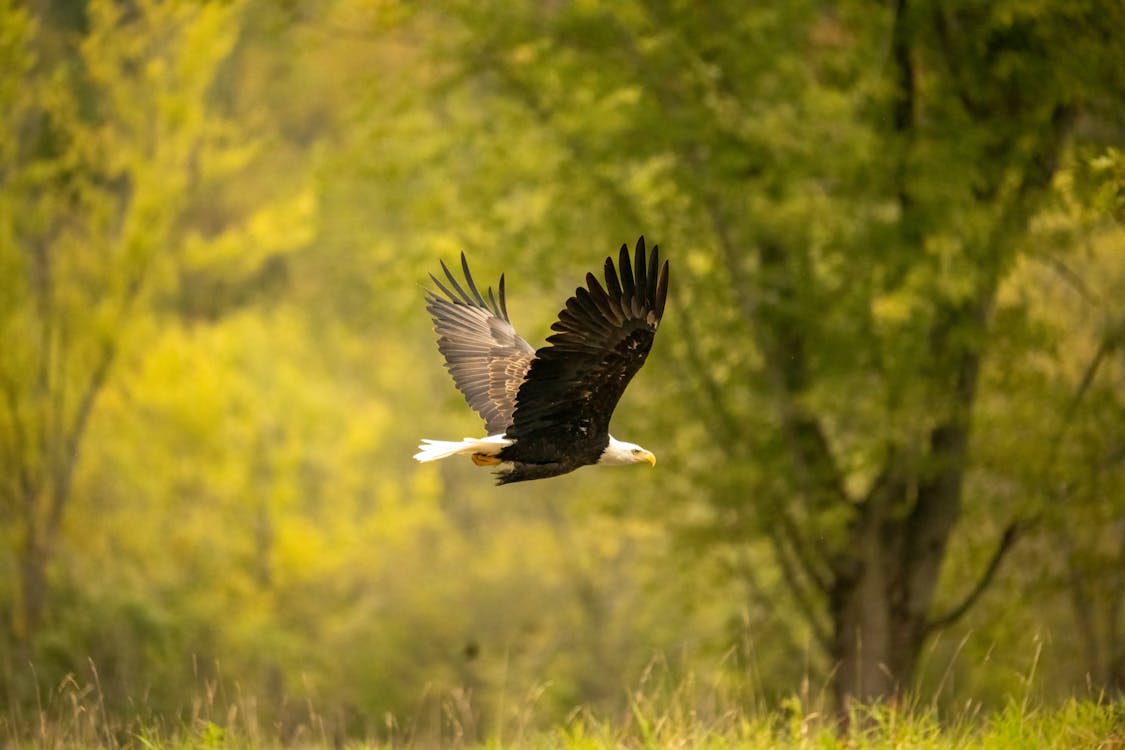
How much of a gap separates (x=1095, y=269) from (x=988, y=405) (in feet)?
9.73

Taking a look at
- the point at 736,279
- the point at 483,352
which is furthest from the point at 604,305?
the point at 736,279

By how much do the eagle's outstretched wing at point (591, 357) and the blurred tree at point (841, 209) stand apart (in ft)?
11.1

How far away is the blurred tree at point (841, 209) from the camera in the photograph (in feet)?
32.9

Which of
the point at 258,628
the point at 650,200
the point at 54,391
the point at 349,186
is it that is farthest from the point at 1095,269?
the point at 349,186

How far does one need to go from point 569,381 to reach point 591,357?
20cm

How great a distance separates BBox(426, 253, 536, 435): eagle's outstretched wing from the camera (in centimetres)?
760

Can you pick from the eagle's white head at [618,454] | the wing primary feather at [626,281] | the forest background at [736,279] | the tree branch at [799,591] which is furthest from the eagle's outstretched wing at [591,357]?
the tree branch at [799,591]

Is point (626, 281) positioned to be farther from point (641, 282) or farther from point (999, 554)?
point (999, 554)

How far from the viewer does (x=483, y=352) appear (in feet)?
25.7

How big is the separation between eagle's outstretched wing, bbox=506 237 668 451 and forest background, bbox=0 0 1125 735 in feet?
3.69

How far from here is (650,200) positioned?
10.9m

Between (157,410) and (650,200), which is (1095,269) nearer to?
(650,200)

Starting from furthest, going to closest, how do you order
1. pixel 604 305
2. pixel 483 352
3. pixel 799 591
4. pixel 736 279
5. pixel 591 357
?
pixel 799 591
pixel 736 279
pixel 483 352
pixel 591 357
pixel 604 305

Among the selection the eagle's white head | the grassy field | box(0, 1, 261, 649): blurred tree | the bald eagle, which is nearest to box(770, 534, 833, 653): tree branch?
the bald eagle
